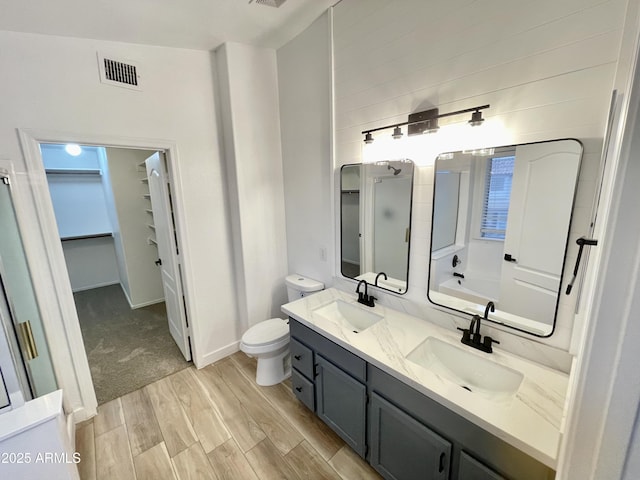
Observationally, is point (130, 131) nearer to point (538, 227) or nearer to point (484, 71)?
point (484, 71)

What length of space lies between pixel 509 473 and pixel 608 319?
96cm

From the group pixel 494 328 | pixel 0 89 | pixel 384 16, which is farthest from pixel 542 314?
pixel 0 89

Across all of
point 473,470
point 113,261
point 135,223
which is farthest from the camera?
point 113,261

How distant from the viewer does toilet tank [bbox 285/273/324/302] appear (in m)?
2.43

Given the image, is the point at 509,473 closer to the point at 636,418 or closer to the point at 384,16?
the point at 636,418

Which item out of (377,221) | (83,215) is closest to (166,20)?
(377,221)

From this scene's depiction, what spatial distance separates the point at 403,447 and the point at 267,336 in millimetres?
1294

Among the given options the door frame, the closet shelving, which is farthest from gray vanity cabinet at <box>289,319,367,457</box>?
the closet shelving

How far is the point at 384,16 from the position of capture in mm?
1667

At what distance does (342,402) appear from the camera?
5.43ft

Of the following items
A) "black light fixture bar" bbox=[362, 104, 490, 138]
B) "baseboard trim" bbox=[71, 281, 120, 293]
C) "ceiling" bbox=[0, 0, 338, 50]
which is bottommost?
"baseboard trim" bbox=[71, 281, 120, 293]

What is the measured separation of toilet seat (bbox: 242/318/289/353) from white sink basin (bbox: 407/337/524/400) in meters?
1.21

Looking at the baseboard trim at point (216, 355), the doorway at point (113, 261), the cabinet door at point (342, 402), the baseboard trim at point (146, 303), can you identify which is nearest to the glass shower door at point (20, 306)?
the doorway at point (113, 261)

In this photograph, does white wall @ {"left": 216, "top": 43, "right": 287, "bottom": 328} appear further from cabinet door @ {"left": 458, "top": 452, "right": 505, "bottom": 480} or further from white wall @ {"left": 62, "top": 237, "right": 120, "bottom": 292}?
white wall @ {"left": 62, "top": 237, "right": 120, "bottom": 292}
